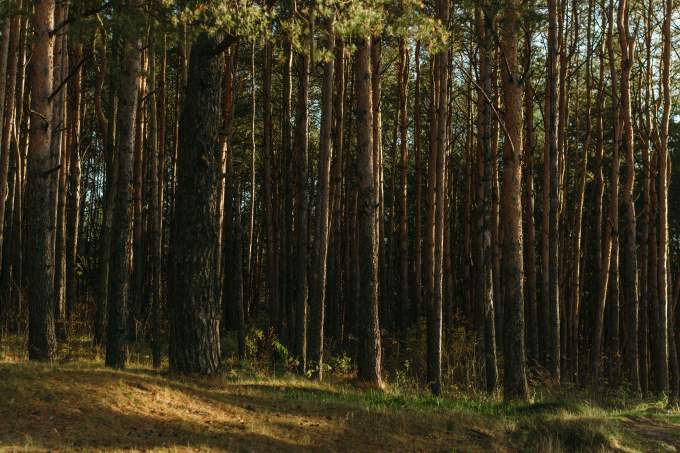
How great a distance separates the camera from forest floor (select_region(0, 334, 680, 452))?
19.5 feet

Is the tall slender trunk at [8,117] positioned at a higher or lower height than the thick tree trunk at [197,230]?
higher

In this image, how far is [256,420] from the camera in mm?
7098

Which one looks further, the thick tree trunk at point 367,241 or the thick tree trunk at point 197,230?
the thick tree trunk at point 367,241

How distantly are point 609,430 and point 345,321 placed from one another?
12.9 m

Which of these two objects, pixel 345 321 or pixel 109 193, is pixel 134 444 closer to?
pixel 109 193

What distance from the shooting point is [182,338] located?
8570 mm

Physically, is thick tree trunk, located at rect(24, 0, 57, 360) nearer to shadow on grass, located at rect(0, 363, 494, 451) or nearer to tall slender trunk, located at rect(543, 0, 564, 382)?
shadow on grass, located at rect(0, 363, 494, 451)

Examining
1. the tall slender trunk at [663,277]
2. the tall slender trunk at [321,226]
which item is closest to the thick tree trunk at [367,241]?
the tall slender trunk at [321,226]

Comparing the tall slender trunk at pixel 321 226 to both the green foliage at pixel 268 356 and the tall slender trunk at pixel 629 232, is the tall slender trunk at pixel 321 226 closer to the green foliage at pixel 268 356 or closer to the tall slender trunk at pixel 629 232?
the green foliage at pixel 268 356

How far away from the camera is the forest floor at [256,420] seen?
595 cm

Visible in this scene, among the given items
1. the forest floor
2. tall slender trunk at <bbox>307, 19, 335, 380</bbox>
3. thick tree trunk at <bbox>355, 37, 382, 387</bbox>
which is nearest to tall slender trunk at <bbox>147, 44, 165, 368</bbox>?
tall slender trunk at <bbox>307, 19, 335, 380</bbox>

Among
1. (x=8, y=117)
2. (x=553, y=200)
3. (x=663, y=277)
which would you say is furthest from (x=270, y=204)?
(x=663, y=277)

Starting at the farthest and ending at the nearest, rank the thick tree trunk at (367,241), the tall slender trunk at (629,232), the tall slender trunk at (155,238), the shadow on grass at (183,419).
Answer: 1. the tall slender trunk at (629,232)
2. the tall slender trunk at (155,238)
3. the thick tree trunk at (367,241)
4. the shadow on grass at (183,419)

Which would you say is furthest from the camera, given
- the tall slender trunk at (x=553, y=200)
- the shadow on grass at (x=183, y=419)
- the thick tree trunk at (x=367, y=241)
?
the tall slender trunk at (x=553, y=200)
